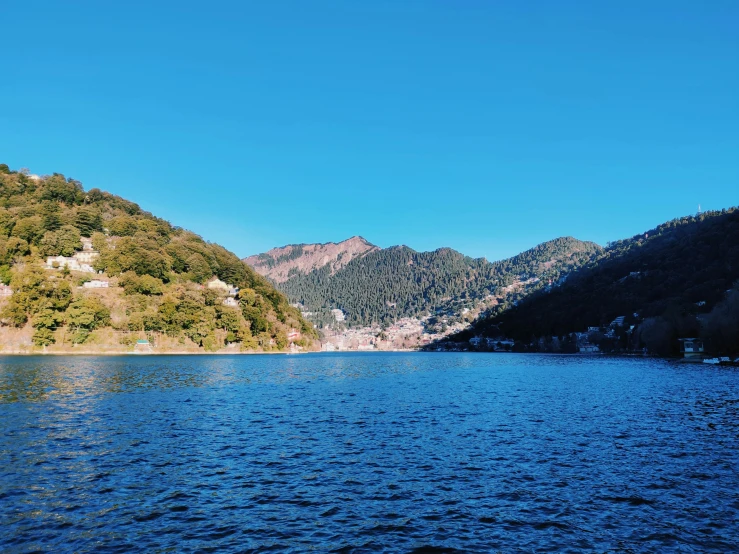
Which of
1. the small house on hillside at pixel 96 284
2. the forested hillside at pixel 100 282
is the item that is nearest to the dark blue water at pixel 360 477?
the forested hillside at pixel 100 282

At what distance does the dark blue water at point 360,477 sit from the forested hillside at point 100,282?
102 m

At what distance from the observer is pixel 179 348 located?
511 feet

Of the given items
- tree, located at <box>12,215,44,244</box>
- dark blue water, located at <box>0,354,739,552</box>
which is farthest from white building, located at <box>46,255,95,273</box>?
dark blue water, located at <box>0,354,739,552</box>

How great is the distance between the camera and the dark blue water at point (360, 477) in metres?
15.5

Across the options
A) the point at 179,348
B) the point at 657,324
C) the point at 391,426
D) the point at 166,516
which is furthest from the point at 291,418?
the point at 657,324

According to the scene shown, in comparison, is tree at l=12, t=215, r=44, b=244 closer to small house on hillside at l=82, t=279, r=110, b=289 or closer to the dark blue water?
small house on hillside at l=82, t=279, r=110, b=289

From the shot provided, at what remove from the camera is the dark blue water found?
612 inches

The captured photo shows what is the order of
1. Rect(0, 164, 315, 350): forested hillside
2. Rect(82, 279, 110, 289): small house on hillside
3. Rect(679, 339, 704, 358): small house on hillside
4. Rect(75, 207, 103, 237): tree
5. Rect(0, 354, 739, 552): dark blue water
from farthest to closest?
Rect(75, 207, 103, 237): tree → Rect(82, 279, 110, 289): small house on hillside → Rect(679, 339, 704, 358): small house on hillside → Rect(0, 164, 315, 350): forested hillside → Rect(0, 354, 739, 552): dark blue water

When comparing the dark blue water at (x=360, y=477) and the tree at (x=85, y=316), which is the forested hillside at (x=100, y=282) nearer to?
the tree at (x=85, y=316)

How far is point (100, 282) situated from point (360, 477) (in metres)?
157

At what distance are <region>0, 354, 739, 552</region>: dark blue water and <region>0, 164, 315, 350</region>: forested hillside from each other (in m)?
102

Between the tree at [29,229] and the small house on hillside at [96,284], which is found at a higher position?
the tree at [29,229]

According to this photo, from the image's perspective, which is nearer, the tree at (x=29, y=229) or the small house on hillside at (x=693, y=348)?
the small house on hillside at (x=693, y=348)

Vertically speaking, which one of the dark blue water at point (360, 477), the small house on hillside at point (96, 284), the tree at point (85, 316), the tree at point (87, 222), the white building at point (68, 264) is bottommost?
the dark blue water at point (360, 477)
